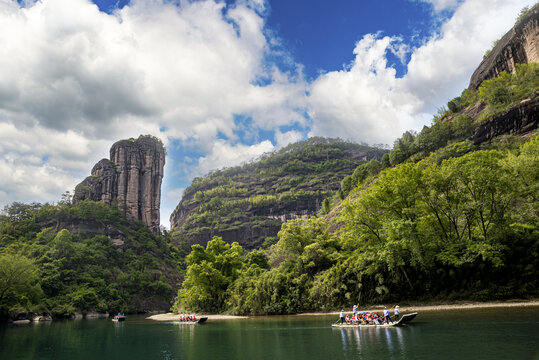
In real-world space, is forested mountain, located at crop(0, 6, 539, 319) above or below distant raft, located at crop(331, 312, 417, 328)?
above

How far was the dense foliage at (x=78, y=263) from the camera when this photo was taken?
63438 mm

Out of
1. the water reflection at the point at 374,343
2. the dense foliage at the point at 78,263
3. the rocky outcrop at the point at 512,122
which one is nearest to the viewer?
the water reflection at the point at 374,343

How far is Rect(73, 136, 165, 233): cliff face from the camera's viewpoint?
139250mm

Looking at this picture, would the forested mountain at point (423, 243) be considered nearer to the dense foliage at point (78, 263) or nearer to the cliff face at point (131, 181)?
the dense foliage at point (78, 263)

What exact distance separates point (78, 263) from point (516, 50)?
126 meters

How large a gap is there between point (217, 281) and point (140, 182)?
104 m

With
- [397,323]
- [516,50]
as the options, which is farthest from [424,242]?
[516,50]

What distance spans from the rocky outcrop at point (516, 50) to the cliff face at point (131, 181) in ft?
434

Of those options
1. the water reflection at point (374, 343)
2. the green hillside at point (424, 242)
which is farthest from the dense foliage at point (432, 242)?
the water reflection at point (374, 343)

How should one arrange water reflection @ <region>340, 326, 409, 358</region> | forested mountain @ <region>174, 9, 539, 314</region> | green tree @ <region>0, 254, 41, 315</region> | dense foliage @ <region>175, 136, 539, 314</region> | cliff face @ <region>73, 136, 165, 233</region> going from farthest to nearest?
cliff face @ <region>73, 136, 165, 233</region>
green tree @ <region>0, 254, 41, 315</region>
forested mountain @ <region>174, 9, 539, 314</region>
dense foliage @ <region>175, 136, 539, 314</region>
water reflection @ <region>340, 326, 409, 358</region>

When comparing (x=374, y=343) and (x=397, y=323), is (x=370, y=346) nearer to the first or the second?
(x=374, y=343)

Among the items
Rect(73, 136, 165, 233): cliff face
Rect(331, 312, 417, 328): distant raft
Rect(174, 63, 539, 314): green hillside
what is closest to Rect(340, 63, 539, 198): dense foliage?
Rect(174, 63, 539, 314): green hillside

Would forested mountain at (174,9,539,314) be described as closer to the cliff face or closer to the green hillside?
the green hillside

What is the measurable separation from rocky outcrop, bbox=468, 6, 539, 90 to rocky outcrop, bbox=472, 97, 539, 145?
2065 cm
